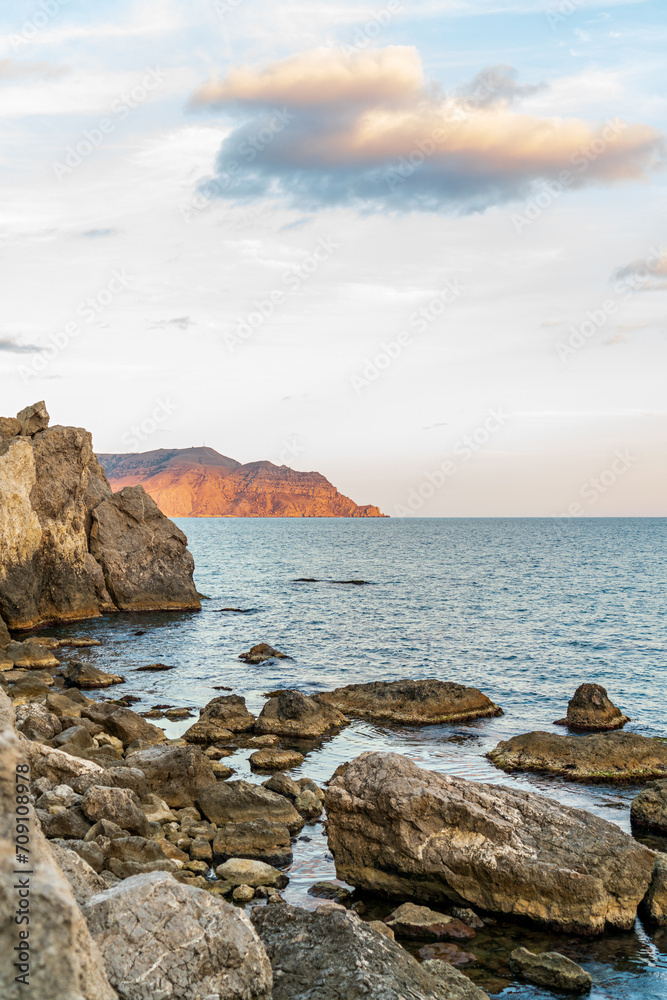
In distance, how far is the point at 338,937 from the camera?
819 cm

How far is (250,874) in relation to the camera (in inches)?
517

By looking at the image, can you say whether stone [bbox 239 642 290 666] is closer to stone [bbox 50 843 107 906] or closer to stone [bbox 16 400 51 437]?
stone [bbox 16 400 51 437]

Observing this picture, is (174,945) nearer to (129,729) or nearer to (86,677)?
(129,729)

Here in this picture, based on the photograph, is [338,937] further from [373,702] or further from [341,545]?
[341,545]

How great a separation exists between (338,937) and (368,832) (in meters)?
5.16

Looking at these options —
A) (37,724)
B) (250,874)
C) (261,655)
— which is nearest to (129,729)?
(37,724)

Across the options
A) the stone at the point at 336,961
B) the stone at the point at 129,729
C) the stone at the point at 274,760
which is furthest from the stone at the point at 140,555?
the stone at the point at 336,961

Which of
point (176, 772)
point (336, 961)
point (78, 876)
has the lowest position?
point (176, 772)

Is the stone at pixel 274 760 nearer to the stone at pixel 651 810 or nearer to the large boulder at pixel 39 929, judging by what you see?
the stone at pixel 651 810

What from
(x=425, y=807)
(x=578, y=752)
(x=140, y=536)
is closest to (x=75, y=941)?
(x=425, y=807)

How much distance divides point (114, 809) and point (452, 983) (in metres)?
6.84

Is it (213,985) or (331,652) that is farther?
(331,652)

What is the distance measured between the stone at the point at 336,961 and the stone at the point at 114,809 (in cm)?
513

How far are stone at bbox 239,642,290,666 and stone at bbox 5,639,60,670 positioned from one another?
8798 mm
